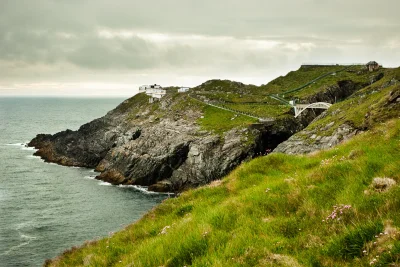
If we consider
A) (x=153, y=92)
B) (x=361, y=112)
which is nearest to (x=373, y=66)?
(x=153, y=92)

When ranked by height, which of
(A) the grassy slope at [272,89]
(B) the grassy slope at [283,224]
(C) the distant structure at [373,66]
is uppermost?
(C) the distant structure at [373,66]

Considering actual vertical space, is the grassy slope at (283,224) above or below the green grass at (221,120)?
below

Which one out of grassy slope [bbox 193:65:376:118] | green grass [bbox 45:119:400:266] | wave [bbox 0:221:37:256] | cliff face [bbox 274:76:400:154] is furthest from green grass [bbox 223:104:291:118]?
green grass [bbox 45:119:400:266]

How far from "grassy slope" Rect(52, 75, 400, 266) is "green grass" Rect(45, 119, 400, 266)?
2 centimetres

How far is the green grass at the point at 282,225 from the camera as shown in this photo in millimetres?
7277

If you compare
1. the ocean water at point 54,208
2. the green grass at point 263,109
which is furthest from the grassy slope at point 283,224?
the green grass at point 263,109

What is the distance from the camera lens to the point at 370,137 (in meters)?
16.2

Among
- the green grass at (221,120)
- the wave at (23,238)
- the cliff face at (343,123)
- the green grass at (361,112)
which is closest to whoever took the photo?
the wave at (23,238)

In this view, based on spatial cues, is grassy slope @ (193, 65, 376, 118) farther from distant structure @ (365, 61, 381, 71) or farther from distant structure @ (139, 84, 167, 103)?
distant structure @ (139, 84, 167, 103)

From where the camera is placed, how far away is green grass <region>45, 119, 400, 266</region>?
7.28 metres

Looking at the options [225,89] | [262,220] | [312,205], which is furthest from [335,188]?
[225,89]

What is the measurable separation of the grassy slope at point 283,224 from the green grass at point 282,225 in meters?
0.02

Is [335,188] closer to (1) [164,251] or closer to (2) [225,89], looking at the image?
(1) [164,251]

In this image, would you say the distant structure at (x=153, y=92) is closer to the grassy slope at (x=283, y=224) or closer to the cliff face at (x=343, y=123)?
the cliff face at (x=343, y=123)
